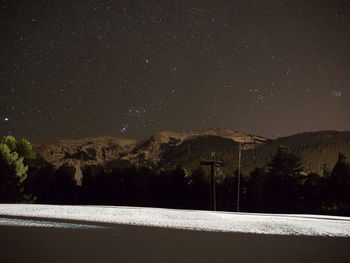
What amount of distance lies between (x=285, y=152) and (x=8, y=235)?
47.9m

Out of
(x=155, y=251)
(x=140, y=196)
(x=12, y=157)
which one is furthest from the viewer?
(x=140, y=196)

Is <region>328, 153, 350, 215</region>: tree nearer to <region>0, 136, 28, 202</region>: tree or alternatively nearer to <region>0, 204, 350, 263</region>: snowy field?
<region>0, 204, 350, 263</region>: snowy field

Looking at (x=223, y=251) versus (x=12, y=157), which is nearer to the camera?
(x=223, y=251)

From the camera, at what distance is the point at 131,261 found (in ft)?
18.3

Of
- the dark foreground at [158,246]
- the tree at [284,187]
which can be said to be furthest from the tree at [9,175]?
the dark foreground at [158,246]

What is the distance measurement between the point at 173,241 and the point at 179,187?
47.3 m

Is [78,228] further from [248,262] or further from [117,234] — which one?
[248,262]

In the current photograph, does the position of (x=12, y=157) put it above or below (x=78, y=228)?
above

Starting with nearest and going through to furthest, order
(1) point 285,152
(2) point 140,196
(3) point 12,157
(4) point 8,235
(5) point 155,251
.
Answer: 1. (5) point 155,251
2. (4) point 8,235
3. (3) point 12,157
4. (1) point 285,152
5. (2) point 140,196

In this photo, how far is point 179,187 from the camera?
54.3 m

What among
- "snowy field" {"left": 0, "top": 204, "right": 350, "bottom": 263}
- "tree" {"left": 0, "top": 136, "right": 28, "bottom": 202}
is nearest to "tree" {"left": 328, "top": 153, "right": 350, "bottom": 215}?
"snowy field" {"left": 0, "top": 204, "right": 350, "bottom": 263}

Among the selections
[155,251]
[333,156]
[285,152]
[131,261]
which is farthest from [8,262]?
[333,156]

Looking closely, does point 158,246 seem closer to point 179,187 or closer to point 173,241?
point 173,241

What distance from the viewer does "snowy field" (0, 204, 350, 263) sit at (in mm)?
5934
